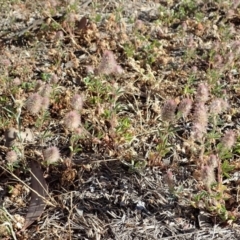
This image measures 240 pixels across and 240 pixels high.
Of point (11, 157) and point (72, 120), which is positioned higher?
point (72, 120)

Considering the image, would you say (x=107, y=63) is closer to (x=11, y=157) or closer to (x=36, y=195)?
(x=11, y=157)

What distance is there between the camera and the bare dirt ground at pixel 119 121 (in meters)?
2.79

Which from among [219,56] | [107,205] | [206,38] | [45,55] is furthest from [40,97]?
[206,38]

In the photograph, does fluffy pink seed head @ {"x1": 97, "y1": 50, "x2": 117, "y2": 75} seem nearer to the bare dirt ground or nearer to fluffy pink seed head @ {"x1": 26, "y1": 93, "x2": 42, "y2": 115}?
the bare dirt ground

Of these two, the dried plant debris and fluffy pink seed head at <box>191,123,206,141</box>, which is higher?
fluffy pink seed head at <box>191,123,206,141</box>

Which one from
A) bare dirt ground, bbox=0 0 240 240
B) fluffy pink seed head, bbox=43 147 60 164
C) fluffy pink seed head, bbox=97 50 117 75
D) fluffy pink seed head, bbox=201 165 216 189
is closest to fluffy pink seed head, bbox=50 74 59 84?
bare dirt ground, bbox=0 0 240 240

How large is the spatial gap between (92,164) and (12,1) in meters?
2.44

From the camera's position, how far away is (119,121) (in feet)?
11.2

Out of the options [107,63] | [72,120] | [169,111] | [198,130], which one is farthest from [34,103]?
[198,130]

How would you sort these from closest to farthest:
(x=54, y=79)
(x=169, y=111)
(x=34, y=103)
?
(x=169, y=111)
(x=34, y=103)
(x=54, y=79)

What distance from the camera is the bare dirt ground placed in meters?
2.79

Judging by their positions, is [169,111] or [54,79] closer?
[169,111]

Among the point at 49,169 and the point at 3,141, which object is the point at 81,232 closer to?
the point at 49,169

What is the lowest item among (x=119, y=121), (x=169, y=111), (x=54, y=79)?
(x=119, y=121)
